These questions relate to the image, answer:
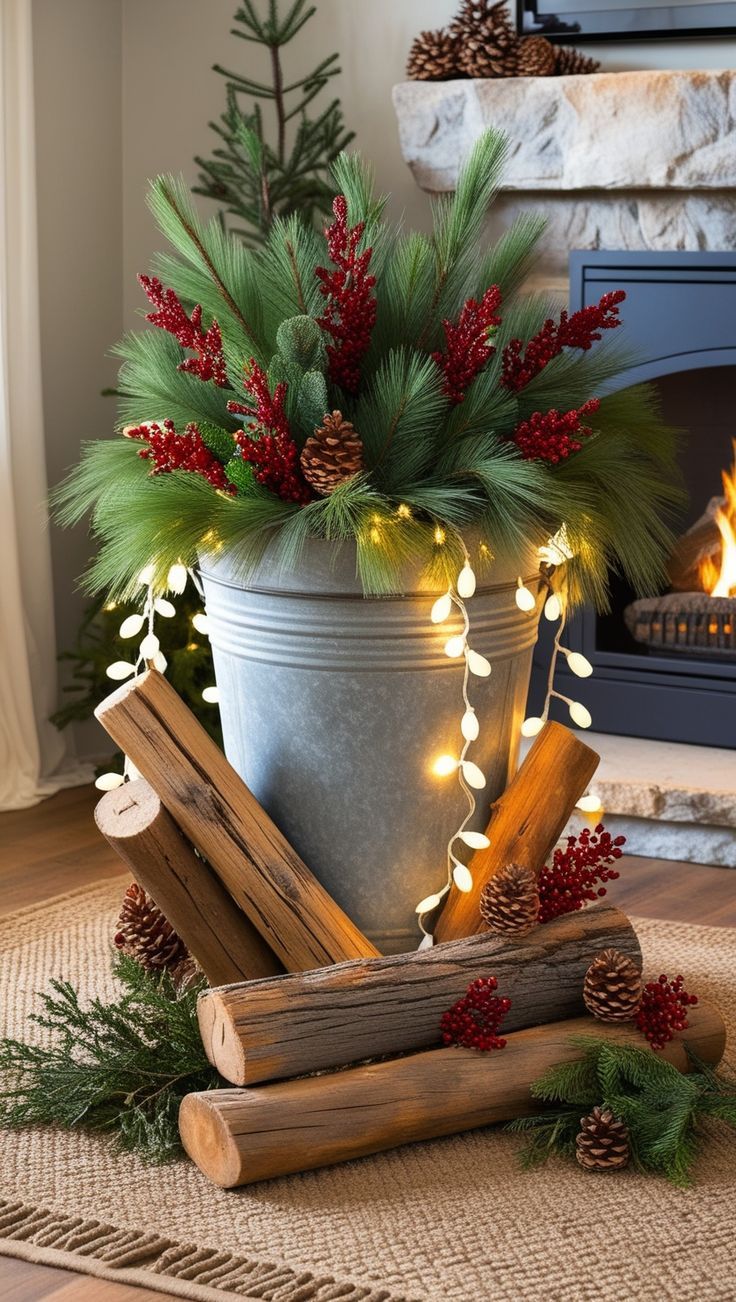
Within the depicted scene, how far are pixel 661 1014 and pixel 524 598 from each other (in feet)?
1.56

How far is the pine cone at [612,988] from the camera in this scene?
1.66 m

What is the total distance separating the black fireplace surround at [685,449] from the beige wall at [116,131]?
1.81ft

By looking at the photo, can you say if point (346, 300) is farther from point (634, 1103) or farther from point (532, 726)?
point (634, 1103)

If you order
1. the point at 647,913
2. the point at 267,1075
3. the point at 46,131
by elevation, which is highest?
the point at 46,131

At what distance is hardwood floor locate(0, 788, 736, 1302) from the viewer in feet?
7.92

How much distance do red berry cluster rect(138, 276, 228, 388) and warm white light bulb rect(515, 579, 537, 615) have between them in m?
0.40

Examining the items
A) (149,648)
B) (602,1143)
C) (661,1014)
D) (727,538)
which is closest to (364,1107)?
(602,1143)

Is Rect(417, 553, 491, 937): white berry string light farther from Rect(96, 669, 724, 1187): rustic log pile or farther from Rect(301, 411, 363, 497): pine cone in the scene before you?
Rect(301, 411, 363, 497): pine cone

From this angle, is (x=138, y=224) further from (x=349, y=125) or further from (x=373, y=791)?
(x=373, y=791)

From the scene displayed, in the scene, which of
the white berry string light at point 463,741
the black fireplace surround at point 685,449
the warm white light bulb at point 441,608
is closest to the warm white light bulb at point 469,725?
the white berry string light at point 463,741

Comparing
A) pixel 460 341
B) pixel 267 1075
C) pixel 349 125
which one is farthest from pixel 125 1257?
pixel 349 125

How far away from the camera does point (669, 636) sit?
112 inches

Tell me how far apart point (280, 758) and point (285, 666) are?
0.11 m

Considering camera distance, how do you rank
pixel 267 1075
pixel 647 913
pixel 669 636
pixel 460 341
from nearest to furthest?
pixel 267 1075 < pixel 460 341 < pixel 647 913 < pixel 669 636
